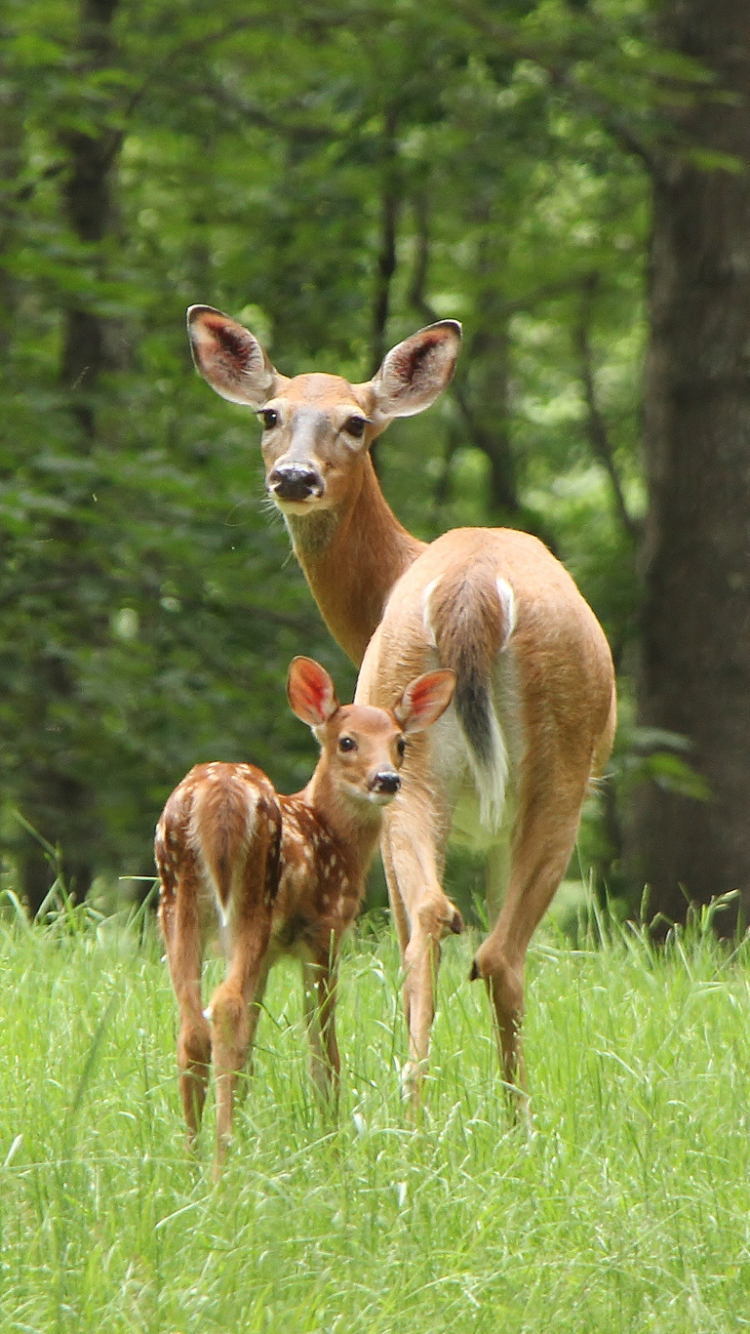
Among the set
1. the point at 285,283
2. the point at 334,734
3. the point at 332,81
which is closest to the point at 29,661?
the point at 285,283

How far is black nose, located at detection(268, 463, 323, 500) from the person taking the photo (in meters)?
5.14

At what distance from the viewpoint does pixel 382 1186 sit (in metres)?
3.50

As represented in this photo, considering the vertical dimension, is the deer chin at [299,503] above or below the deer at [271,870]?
above

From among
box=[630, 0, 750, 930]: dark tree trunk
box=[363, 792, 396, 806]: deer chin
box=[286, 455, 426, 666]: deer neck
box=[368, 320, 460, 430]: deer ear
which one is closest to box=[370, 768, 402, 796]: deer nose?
box=[363, 792, 396, 806]: deer chin

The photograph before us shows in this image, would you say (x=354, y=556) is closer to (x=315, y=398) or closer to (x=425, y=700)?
(x=315, y=398)

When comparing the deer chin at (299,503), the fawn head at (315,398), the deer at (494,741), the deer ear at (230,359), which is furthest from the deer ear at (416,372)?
the deer at (494,741)

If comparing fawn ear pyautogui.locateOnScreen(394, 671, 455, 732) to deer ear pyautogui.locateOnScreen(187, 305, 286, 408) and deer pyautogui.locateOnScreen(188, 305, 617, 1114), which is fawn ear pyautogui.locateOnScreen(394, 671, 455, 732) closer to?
deer pyautogui.locateOnScreen(188, 305, 617, 1114)

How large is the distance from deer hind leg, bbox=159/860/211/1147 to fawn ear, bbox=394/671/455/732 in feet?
2.34

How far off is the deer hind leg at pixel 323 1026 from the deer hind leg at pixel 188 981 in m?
0.28

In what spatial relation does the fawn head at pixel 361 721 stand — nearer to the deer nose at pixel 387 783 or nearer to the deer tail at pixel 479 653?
the deer nose at pixel 387 783

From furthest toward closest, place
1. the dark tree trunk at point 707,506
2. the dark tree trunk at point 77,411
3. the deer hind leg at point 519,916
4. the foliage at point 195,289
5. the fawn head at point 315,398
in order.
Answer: the dark tree trunk at point 707,506 → the dark tree trunk at point 77,411 → the foliage at point 195,289 → the fawn head at point 315,398 → the deer hind leg at point 519,916

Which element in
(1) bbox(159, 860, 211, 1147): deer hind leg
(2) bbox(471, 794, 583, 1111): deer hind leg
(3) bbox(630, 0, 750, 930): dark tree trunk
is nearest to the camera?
(1) bbox(159, 860, 211, 1147): deer hind leg

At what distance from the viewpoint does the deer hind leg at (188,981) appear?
377 centimetres

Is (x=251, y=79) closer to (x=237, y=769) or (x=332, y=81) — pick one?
(x=332, y=81)
